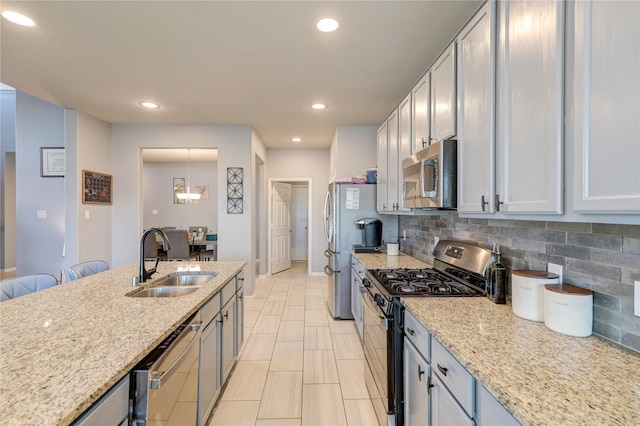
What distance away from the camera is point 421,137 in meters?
2.19

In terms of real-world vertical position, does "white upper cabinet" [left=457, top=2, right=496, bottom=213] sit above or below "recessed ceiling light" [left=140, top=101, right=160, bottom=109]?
below

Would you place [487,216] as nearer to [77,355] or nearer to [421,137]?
[421,137]

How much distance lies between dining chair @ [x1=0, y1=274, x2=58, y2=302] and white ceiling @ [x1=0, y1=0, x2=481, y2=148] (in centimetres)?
A: 169

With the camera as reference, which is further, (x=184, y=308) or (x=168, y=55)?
(x=168, y=55)

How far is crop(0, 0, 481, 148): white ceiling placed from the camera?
1.80m

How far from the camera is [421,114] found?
7.22ft

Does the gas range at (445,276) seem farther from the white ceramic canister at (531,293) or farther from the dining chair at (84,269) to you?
the dining chair at (84,269)

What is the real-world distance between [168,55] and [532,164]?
8.37ft

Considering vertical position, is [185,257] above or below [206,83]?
below

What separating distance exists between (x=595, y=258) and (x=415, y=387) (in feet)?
3.16

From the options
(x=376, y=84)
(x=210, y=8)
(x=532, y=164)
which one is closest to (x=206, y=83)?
(x=210, y=8)

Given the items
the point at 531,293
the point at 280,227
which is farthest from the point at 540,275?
the point at 280,227

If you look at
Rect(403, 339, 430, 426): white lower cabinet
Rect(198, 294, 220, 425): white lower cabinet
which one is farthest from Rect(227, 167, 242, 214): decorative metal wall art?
Rect(403, 339, 430, 426): white lower cabinet

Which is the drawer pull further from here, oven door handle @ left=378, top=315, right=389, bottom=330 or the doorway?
the doorway
